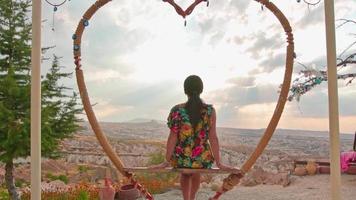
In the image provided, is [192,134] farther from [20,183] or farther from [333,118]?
[20,183]

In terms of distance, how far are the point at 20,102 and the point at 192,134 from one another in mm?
4816

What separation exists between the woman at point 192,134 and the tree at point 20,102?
4188 mm

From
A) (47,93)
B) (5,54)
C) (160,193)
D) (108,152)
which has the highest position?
(5,54)

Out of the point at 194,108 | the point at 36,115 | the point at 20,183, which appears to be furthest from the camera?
the point at 20,183

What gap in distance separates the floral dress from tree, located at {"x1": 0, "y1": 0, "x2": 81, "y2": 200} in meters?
4.20

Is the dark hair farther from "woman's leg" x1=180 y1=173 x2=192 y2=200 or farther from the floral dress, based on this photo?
"woman's leg" x1=180 y1=173 x2=192 y2=200

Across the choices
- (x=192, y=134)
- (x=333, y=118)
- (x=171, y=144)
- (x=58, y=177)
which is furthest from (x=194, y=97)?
(x=58, y=177)

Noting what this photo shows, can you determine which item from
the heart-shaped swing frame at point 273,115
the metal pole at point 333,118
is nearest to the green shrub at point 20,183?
the heart-shaped swing frame at point 273,115

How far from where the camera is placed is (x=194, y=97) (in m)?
3.96

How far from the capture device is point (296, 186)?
382 inches

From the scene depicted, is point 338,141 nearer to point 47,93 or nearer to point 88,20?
point 88,20

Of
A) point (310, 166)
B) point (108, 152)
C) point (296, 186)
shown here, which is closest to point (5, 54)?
point (108, 152)

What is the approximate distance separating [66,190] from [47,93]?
7.16ft

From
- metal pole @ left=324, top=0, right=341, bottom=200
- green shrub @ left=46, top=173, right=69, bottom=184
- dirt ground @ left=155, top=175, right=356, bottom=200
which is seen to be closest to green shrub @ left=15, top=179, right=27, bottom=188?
green shrub @ left=46, top=173, right=69, bottom=184
